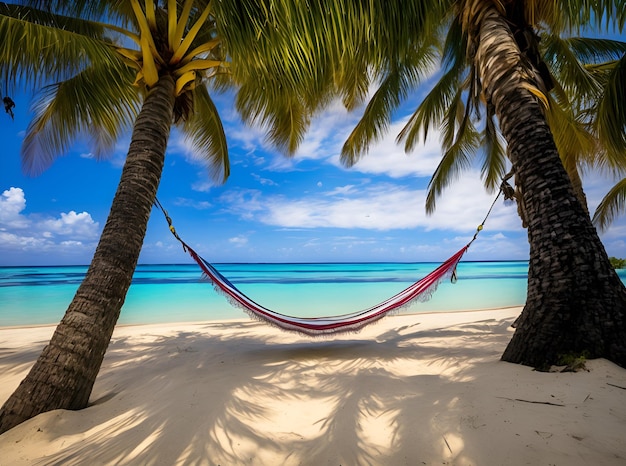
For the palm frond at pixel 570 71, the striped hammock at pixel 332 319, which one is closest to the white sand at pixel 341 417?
the striped hammock at pixel 332 319

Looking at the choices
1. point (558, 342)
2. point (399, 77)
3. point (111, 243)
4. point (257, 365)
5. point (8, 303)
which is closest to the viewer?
point (558, 342)

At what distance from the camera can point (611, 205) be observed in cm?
484

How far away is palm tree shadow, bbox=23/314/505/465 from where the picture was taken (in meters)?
0.94

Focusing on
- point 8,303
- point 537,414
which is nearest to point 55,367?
point 537,414

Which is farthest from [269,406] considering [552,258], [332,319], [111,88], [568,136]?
[568,136]

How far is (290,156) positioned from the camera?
3.89 meters

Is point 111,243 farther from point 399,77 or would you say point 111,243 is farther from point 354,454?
point 399,77

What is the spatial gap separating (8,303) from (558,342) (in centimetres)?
936

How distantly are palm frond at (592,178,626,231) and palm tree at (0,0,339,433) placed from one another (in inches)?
220

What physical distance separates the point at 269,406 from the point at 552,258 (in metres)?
1.50

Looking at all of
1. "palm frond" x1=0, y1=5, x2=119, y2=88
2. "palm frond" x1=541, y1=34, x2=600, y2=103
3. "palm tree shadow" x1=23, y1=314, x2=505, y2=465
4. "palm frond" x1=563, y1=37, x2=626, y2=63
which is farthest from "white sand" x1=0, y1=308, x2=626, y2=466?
"palm frond" x1=563, y1=37, x2=626, y2=63

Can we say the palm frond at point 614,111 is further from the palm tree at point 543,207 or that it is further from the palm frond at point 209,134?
the palm frond at point 209,134

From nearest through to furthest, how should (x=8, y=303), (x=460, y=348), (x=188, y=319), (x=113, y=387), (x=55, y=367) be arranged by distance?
(x=55, y=367) → (x=113, y=387) → (x=460, y=348) → (x=188, y=319) → (x=8, y=303)

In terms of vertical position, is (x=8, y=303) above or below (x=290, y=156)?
below
